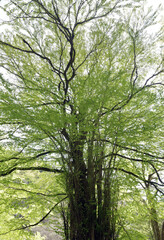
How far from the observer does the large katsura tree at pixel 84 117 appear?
7.73 ft

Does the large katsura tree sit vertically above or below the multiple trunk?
above

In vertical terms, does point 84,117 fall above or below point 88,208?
above

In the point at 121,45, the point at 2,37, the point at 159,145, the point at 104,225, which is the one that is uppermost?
the point at 2,37

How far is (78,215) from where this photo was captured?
8.09 feet

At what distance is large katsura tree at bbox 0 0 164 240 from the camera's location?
7.73 ft

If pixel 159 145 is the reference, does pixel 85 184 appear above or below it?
below

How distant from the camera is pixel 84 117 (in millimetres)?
2322

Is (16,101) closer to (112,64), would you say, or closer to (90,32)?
(112,64)

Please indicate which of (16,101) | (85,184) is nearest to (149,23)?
(16,101)

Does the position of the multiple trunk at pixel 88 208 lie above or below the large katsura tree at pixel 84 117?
below

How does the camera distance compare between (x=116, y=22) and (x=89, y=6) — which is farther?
(x=116, y=22)

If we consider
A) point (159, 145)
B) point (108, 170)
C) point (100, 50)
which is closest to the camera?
point (108, 170)

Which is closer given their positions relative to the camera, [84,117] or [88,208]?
[84,117]

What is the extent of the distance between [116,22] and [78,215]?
3.99 metres
